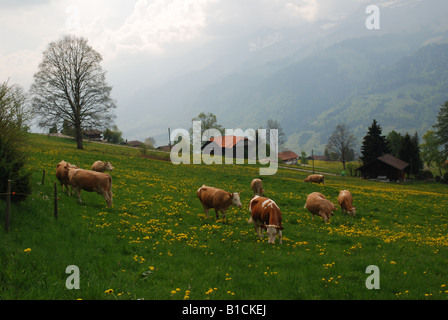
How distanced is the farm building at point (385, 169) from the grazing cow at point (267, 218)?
76.2 metres

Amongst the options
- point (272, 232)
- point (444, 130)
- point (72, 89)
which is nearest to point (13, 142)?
point (272, 232)

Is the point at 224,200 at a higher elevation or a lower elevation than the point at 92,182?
lower

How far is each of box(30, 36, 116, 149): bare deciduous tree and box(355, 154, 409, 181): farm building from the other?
226 feet

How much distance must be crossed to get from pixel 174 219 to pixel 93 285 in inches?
348

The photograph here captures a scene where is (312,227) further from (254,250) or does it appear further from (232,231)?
(254,250)

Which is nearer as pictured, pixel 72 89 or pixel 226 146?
pixel 72 89

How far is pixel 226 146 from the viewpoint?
102 metres

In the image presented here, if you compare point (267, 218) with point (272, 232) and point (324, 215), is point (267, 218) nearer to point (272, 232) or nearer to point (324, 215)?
point (272, 232)

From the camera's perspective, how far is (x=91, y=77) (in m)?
52.0

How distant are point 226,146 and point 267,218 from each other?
8825 cm

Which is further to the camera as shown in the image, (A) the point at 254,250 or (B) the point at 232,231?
(B) the point at 232,231

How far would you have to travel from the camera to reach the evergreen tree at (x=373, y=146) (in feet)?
299

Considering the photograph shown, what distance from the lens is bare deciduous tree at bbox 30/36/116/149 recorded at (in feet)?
160
